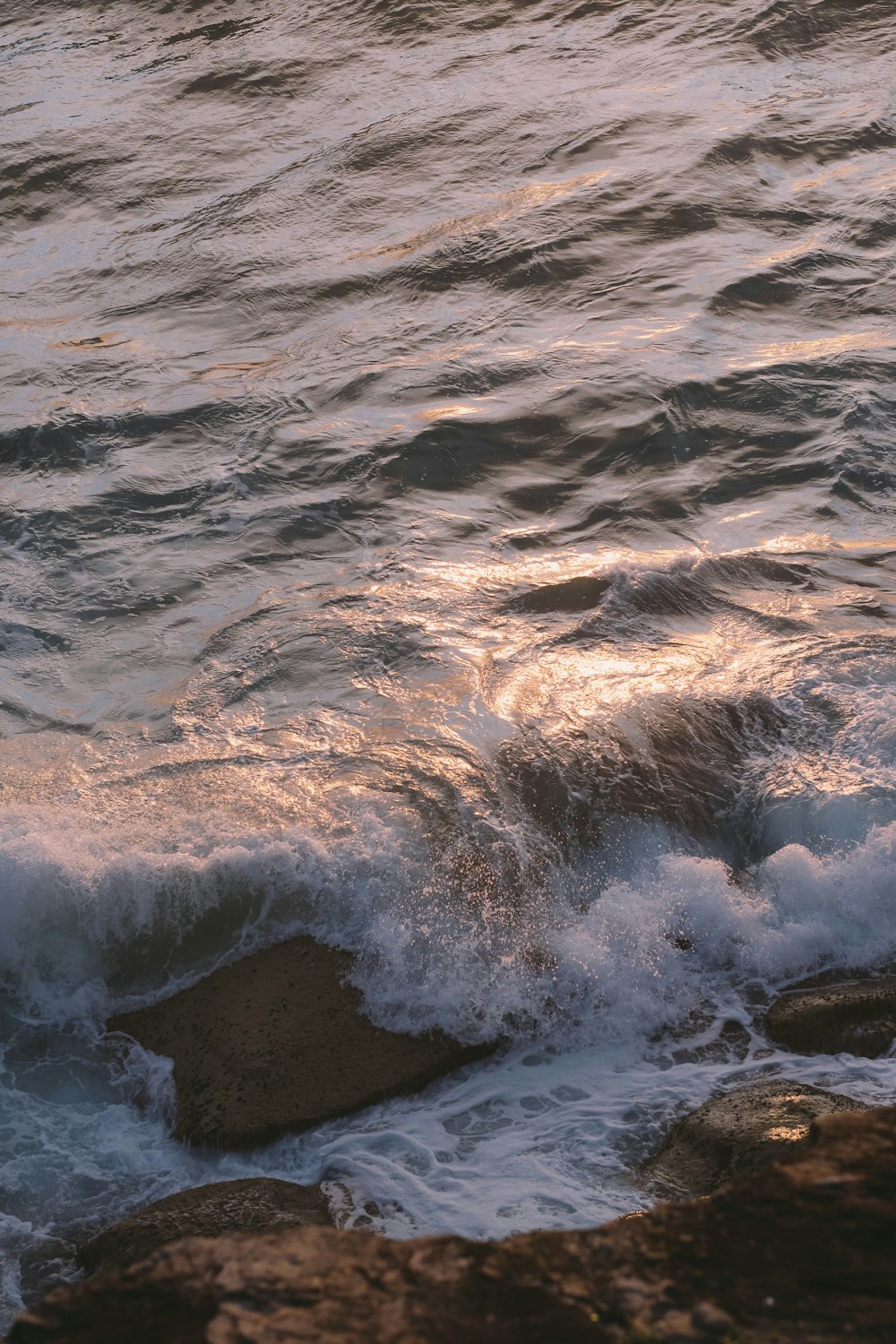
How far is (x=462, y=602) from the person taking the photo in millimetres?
6051

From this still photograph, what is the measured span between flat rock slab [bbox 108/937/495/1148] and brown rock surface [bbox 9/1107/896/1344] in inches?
69.7

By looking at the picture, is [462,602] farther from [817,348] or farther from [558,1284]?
[558,1284]

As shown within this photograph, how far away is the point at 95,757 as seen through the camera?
5.26m

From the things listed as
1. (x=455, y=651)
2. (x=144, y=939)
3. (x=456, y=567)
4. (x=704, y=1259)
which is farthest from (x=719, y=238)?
(x=704, y=1259)

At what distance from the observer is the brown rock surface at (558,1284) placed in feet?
6.19

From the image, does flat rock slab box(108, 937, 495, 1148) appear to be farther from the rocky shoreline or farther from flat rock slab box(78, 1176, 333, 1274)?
the rocky shoreline

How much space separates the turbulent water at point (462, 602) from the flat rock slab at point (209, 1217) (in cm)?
12

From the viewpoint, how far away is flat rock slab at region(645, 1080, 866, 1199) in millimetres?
3402

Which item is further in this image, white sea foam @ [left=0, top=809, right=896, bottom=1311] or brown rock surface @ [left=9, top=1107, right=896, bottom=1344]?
white sea foam @ [left=0, top=809, right=896, bottom=1311]

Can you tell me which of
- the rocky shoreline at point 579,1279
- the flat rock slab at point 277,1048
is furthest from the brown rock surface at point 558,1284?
the flat rock slab at point 277,1048

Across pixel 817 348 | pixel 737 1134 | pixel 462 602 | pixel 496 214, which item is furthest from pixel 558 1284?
pixel 496 214

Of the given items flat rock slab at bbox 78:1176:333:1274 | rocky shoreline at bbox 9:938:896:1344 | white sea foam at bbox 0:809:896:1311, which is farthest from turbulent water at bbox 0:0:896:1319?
rocky shoreline at bbox 9:938:896:1344

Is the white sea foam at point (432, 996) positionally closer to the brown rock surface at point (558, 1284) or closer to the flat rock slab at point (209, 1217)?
the flat rock slab at point (209, 1217)

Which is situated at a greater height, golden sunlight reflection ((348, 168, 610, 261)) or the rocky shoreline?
Answer: golden sunlight reflection ((348, 168, 610, 261))
